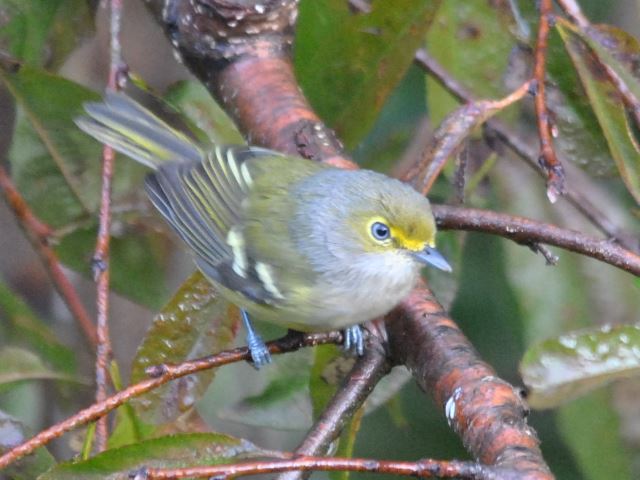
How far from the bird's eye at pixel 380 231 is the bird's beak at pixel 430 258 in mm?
94

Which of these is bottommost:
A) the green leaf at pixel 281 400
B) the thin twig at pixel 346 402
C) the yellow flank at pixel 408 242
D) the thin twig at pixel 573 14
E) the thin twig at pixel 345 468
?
the green leaf at pixel 281 400

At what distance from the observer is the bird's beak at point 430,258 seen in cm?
192

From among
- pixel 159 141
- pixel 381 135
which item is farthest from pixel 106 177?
pixel 381 135

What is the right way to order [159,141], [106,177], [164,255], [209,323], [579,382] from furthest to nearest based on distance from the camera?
[164,255] < [159,141] < [209,323] < [106,177] < [579,382]

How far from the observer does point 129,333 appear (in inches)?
130

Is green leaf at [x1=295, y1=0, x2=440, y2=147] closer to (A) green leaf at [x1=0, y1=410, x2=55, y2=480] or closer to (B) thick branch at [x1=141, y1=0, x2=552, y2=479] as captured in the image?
(B) thick branch at [x1=141, y1=0, x2=552, y2=479]

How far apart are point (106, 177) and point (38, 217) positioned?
22.4 inches

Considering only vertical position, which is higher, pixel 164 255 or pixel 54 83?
pixel 54 83

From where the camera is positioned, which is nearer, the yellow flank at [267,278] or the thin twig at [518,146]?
the yellow flank at [267,278]

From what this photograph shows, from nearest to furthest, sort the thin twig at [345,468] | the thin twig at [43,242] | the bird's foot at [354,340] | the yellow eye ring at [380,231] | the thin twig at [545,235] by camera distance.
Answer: the thin twig at [345,468] → the thin twig at [545,235] → the bird's foot at [354,340] → the yellow eye ring at [380,231] → the thin twig at [43,242]

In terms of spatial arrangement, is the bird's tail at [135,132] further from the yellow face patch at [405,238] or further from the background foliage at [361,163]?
the yellow face patch at [405,238]

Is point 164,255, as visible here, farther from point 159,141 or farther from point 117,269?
point 159,141

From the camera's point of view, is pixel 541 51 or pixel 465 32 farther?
pixel 465 32

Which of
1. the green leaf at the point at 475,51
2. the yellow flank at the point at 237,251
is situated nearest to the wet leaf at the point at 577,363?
the yellow flank at the point at 237,251
